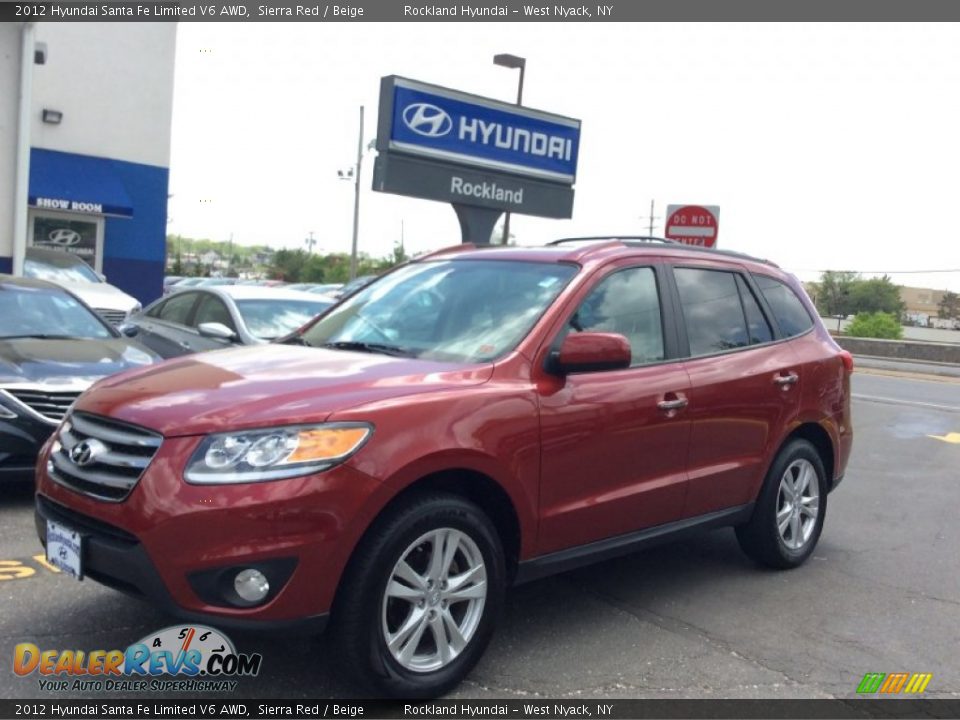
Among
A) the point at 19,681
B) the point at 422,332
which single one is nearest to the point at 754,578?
the point at 422,332

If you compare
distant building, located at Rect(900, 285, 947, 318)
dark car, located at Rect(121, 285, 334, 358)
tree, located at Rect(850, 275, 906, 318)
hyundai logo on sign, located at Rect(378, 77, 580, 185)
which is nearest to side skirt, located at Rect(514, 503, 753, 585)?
dark car, located at Rect(121, 285, 334, 358)

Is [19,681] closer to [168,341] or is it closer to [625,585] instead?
[625,585]

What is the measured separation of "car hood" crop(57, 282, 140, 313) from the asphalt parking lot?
7939 mm

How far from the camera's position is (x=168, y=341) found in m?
10.0

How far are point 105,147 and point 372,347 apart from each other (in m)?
17.7

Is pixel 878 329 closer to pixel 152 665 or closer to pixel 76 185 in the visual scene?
pixel 76 185

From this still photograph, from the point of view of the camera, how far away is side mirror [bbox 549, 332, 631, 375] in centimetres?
414

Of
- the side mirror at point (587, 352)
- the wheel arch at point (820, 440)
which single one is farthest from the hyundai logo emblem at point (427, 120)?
the side mirror at point (587, 352)

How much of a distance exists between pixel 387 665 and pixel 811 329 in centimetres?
376

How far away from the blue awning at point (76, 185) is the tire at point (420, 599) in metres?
17.1

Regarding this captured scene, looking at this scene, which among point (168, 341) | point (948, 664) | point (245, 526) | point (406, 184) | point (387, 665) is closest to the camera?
point (245, 526)

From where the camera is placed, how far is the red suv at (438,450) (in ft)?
11.0

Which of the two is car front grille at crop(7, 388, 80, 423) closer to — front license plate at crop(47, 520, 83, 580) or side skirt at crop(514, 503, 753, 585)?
front license plate at crop(47, 520, 83, 580)
